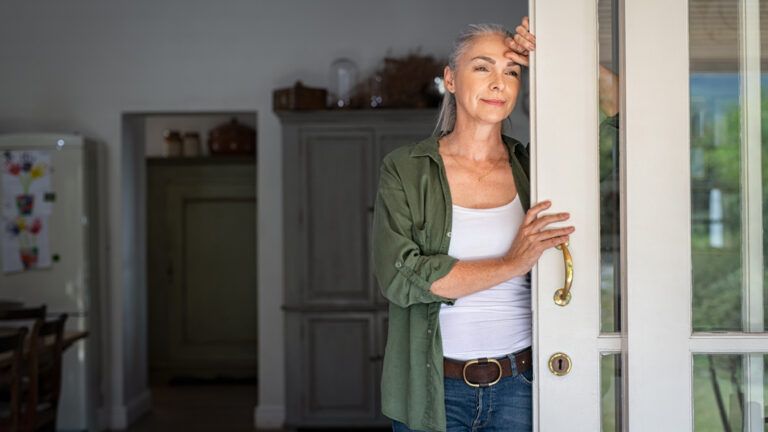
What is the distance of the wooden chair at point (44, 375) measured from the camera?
3730 mm

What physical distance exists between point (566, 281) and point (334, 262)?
11.4 ft

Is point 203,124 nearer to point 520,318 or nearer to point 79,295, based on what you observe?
point 79,295

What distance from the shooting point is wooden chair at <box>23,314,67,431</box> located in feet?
12.2

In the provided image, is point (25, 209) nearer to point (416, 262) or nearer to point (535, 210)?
point (416, 262)

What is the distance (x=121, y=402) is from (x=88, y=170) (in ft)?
5.04

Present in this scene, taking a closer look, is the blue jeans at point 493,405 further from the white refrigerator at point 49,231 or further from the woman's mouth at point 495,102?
the white refrigerator at point 49,231

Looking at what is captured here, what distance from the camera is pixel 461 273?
192 centimetres

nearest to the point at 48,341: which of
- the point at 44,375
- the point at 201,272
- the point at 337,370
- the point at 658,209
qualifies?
the point at 44,375

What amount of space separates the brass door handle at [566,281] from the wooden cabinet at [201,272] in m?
5.53

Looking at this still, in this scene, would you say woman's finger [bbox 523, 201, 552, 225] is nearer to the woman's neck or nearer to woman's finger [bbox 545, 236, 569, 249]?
woman's finger [bbox 545, 236, 569, 249]

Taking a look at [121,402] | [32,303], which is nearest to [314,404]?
[121,402]

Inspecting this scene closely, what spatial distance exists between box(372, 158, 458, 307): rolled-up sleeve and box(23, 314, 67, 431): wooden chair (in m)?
2.31

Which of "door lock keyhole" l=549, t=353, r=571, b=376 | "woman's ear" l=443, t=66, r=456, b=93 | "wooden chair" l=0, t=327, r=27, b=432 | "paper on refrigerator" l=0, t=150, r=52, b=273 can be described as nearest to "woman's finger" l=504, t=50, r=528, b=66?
"woman's ear" l=443, t=66, r=456, b=93

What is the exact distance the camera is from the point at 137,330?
611cm
